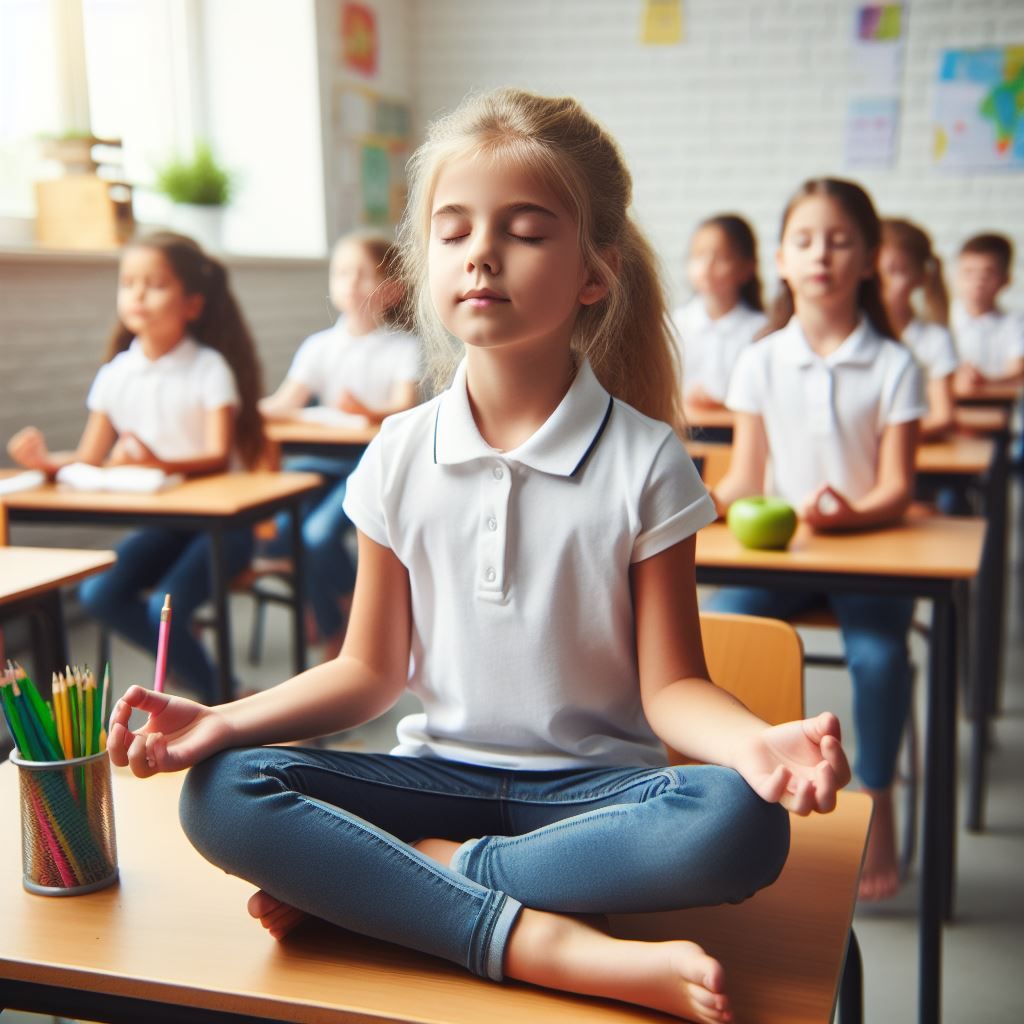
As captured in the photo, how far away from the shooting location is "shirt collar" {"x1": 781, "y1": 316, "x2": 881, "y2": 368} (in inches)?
90.3

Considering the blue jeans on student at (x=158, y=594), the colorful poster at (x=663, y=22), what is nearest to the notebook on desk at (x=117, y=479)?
the blue jeans on student at (x=158, y=594)

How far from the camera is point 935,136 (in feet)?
18.7

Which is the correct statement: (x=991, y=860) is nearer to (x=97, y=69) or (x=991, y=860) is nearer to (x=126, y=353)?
(x=126, y=353)

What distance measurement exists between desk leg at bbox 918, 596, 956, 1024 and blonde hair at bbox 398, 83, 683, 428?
748 millimetres

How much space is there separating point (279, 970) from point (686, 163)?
18.5 feet

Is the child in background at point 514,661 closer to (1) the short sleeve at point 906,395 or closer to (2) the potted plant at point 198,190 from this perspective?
(1) the short sleeve at point 906,395

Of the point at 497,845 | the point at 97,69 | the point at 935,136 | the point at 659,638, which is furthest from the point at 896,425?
the point at 935,136

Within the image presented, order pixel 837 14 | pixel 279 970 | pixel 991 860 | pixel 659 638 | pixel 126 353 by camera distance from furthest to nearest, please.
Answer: pixel 837 14, pixel 126 353, pixel 991 860, pixel 659 638, pixel 279 970

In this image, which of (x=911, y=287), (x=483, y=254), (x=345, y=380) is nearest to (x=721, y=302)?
(x=911, y=287)

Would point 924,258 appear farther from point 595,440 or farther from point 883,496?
point 595,440

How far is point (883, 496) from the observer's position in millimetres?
2123

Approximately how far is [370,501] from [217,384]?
1.92 meters

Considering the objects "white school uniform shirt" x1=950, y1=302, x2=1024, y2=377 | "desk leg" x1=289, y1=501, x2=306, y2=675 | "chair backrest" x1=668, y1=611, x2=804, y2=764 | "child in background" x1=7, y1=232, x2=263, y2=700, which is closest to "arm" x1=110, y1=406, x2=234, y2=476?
"child in background" x1=7, y1=232, x2=263, y2=700

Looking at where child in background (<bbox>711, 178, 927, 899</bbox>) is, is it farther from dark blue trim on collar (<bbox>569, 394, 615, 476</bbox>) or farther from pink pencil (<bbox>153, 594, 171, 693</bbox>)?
pink pencil (<bbox>153, 594, 171, 693</bbox>)
